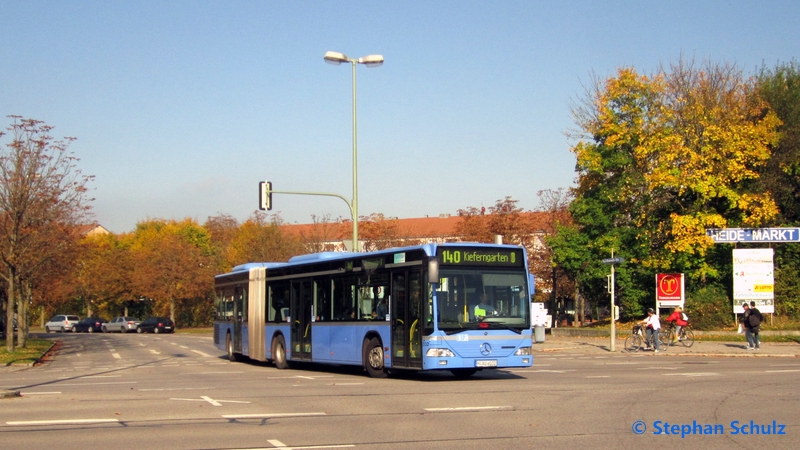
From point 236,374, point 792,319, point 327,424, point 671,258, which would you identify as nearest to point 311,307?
point 236,374

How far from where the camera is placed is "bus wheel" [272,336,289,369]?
81.3 ft

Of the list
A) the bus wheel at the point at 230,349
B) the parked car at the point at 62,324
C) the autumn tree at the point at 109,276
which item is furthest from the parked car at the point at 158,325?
the bus wheel at the point at 230,349

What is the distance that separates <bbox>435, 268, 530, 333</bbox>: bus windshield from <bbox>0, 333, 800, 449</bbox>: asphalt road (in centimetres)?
127

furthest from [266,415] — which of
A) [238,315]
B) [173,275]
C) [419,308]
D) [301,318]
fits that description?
[173,275]

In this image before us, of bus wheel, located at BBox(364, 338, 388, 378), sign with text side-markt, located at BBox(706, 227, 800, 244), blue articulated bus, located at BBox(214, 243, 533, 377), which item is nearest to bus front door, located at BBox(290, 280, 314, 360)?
blue articulated bus, located at BBox(214, 243, 533, 377)

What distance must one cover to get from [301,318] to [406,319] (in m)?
5.78

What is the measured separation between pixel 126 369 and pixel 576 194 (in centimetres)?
2964

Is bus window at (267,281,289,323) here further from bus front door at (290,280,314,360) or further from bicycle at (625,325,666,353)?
bicycle at (625,325,666,353)

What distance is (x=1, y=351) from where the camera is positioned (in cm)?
3434

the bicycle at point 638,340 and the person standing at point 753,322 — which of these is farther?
the bicycle at point 638,340

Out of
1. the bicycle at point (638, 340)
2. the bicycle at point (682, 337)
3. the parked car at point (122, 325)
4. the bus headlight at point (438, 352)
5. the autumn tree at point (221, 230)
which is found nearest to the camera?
the bus headlight at point (438, 352)

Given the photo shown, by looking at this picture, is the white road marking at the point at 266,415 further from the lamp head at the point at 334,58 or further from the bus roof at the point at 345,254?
the lamp head at the point at 334,58

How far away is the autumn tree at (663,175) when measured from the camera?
3950 centimetres

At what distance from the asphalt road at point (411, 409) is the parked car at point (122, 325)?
5282 cm
